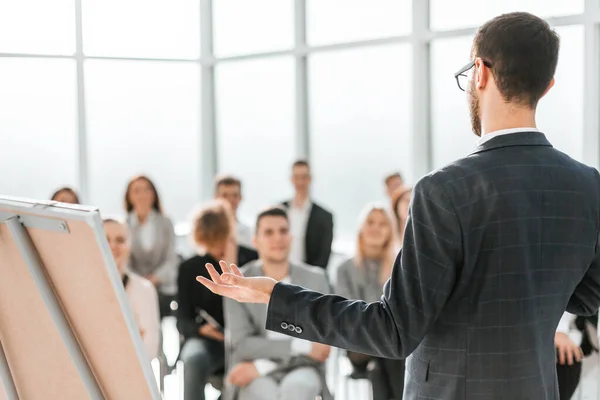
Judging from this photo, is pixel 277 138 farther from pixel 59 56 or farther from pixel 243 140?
pixel 59 56

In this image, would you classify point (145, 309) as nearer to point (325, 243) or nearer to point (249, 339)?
point (249, 339)

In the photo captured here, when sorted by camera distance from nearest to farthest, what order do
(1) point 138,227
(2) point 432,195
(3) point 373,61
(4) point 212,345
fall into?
(2) point 432,195
(4) point 212,345
(1) point 138,227
(3) point 373,61

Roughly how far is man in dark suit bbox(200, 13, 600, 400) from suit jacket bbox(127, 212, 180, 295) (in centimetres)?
439

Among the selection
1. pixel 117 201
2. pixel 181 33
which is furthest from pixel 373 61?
pixel 117 201

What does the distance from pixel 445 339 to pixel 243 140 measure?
6817 mm

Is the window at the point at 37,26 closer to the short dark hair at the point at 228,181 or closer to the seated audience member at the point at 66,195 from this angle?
the seated audience member at the point at 66,195

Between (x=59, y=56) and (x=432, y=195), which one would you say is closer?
(x=432, y=195)

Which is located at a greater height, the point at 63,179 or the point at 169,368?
the point at 63,179

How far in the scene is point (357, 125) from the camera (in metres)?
7.05

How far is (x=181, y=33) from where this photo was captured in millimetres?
8141

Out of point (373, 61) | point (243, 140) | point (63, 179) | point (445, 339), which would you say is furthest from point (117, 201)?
point (445, 339)

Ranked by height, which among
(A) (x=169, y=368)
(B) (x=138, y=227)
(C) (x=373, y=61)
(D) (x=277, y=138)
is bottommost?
(A) (x=169, y=368)

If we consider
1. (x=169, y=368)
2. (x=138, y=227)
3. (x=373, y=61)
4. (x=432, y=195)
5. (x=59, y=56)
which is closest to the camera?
(x=432, y=195)

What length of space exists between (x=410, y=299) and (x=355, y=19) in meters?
5.61
